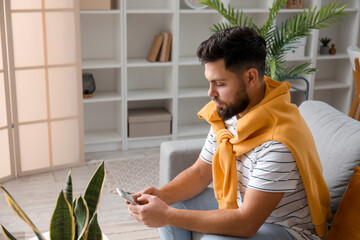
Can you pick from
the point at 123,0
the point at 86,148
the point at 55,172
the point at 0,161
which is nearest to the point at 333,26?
the point at 123,0

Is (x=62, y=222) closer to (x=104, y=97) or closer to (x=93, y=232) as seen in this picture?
(x=93, y=232)

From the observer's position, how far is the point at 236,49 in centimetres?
169

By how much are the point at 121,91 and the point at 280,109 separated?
7.90 ft

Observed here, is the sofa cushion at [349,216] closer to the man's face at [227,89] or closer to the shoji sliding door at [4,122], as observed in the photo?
the man's face at [227,89]

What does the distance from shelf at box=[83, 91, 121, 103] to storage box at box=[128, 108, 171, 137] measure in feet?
0.66

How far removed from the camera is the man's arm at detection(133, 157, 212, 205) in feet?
6.45

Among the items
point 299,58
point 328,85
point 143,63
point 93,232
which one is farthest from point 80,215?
point 328,85

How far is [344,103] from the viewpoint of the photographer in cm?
481

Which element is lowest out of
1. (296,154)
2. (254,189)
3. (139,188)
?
(139,188)

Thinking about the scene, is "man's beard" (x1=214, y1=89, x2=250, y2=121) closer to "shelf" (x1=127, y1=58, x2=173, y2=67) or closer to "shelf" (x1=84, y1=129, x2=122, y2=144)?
"shelf" (x1=127, y1=58, x2=173, y2=67)

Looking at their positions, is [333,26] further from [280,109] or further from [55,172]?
[280,109]

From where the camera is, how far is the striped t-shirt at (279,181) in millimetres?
1627

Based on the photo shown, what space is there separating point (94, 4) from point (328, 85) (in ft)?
7.40

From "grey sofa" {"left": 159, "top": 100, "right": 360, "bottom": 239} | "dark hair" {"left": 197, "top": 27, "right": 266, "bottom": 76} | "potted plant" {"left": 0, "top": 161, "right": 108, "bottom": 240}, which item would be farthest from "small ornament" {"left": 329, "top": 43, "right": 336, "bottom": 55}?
"potted plant" {"left": 0, "top": 161, "right": 108, "bottom": 240}
